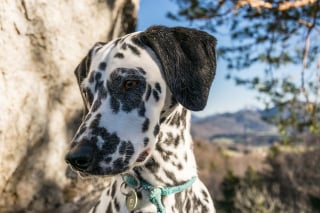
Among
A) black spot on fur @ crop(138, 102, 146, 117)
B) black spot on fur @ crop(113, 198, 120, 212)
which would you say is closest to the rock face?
black spot on fur @ crop(113, 198, 120, 212)

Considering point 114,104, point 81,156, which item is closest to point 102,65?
point 114,104

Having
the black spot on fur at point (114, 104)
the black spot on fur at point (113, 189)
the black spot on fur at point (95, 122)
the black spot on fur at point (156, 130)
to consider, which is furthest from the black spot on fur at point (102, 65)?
the black spot on fur at point (113, 189)

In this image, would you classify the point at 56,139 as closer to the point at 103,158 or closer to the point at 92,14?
the point at 92,14

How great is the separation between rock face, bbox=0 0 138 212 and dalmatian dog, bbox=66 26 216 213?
1.24m

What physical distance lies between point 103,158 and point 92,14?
296cm

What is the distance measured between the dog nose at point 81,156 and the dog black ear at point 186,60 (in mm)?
613

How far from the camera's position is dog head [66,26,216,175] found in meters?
2.42

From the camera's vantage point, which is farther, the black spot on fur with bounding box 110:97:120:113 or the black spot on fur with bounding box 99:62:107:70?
the black spot on fur with bounding box 99:62:107:70

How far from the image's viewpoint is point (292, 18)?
8328 mm

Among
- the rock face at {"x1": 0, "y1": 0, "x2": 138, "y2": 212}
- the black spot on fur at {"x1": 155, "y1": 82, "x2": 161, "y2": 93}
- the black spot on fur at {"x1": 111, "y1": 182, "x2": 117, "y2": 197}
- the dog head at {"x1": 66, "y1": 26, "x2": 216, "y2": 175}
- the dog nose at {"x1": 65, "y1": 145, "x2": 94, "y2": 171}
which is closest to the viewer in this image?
the dog nose at {"x1": 65, "y1": 145, "x2": 94, "y2": 171}

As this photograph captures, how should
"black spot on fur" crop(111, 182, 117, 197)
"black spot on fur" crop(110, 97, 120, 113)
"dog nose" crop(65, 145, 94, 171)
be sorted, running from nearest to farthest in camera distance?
"dog nose" crop(65, 145, 94, 171)
"black spot on fur" crop(110, 97, 120, 113)
"black spot on fur" crop(111, 182, 117, 197)

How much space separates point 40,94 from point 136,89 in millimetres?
2035

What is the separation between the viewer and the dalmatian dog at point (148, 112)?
8.15 ft

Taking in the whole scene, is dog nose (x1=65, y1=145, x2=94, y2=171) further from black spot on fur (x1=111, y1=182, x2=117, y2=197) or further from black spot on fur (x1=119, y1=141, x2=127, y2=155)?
black spot on fur (x1=111, y1=182, x2=117, y2=197)
